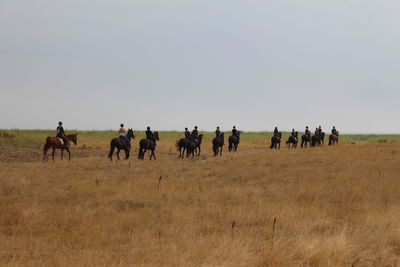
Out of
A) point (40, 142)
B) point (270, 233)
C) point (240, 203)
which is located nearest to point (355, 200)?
point (240, 203)

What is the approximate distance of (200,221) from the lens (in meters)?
9.03

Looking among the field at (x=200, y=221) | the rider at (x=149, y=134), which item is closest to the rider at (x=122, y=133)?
the rider at (x=149, y=134)

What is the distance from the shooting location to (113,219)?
29.9 ft

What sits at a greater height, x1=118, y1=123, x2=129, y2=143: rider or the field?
x1=118, y1=123, x2=129, y2=143: rider

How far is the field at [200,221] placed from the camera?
6672mm

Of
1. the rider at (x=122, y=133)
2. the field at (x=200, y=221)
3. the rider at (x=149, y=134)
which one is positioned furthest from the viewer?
the rider at (x=149, y=134)

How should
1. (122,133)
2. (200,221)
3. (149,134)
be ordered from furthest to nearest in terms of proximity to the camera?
(149,134)
(122,133)
(200,221)

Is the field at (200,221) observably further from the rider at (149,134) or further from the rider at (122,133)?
the rider at (149,134)

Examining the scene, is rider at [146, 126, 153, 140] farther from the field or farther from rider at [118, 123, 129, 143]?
the field

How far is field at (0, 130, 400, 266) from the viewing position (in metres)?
6.67

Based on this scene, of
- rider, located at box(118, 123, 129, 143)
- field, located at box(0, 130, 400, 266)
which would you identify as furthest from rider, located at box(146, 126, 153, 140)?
field, located at box(0, 130, 400, 266)

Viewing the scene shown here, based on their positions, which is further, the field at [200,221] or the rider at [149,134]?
the rider at [149,134]

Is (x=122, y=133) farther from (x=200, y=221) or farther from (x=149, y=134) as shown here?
(x=200, y=221)

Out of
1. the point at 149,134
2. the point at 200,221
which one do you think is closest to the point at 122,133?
the point at 149,134
